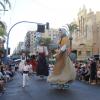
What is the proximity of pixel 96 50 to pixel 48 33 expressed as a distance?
11551cm

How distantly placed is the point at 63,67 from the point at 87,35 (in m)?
47.2

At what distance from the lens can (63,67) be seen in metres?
19.1

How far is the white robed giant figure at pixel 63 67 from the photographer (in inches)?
742

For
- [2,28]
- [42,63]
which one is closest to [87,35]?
[2,28]

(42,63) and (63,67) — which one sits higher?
(63,67)

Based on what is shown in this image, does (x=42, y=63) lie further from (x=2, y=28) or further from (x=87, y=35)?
(x=87, y=35)

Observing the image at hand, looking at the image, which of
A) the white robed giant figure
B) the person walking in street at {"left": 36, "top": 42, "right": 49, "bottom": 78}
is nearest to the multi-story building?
the person walking in street at {"left": 36, "top": 42, "right": 49, "bottom": 78}

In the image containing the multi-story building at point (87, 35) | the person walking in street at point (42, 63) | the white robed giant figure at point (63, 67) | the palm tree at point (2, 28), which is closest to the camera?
the white robed giant figure at point (63, 67)

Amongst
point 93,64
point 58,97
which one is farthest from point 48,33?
point 58,97

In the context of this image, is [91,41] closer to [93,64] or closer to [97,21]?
[97,21]

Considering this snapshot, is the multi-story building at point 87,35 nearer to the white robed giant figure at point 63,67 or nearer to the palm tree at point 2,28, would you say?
the palm tree at point 2,28

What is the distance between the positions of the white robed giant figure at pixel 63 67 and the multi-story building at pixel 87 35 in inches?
1613

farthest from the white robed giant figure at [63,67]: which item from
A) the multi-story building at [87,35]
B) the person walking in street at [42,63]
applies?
the multi-story building at [87,35]

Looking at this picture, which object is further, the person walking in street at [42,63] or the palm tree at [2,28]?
the palm tree at [2,28]
